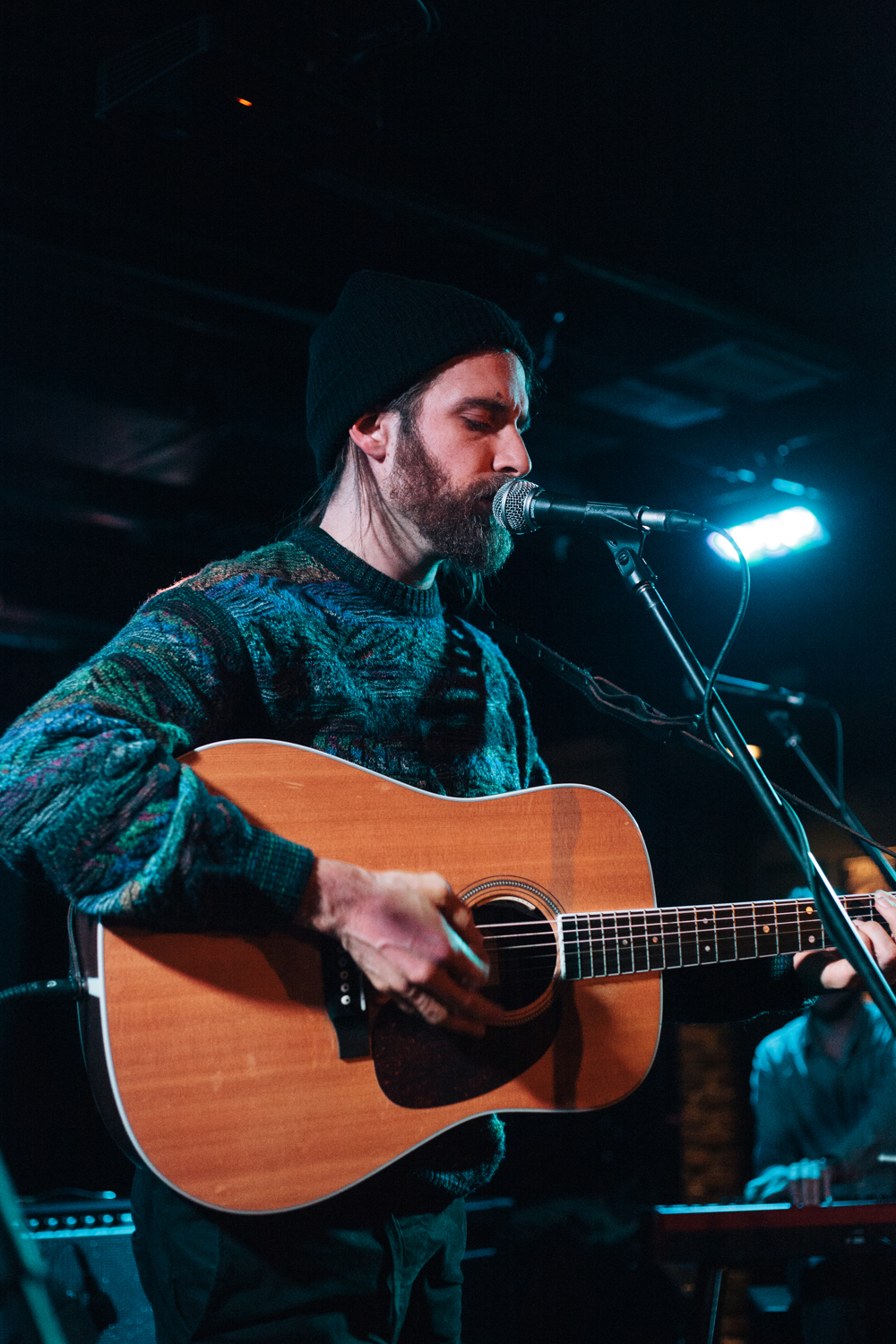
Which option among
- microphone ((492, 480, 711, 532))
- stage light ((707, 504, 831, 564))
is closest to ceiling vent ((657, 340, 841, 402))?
stage light ((707, 504, 831, 564))

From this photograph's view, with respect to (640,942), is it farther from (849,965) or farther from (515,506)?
(515,506)

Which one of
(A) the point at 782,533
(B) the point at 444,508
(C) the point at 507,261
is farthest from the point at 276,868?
(A) the point at 782,533

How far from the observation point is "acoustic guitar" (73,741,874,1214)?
1.67 meters

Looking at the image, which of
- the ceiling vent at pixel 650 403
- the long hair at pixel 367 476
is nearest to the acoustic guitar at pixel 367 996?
the long hair at pixel 367 476

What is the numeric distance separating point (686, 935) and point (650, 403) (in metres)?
5.48

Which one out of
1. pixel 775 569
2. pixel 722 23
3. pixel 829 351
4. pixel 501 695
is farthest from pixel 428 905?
pixel 775 569

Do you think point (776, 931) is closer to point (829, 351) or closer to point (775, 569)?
point (829, 351)

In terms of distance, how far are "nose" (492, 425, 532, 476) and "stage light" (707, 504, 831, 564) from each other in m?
4.74

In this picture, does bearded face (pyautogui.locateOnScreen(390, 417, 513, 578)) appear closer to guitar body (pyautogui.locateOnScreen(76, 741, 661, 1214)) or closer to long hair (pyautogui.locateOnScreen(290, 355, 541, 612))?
long hair (pyautogui.locateOnScreen(290, 355, 541, 612))

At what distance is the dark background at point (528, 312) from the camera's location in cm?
384

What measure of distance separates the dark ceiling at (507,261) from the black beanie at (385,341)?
4.29ft

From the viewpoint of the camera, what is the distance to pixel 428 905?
1.78 m

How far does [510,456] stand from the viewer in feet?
7.68

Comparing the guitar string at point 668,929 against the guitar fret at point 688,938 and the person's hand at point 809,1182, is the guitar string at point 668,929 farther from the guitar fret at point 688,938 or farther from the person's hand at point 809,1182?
the person's hand at point 809,1182
